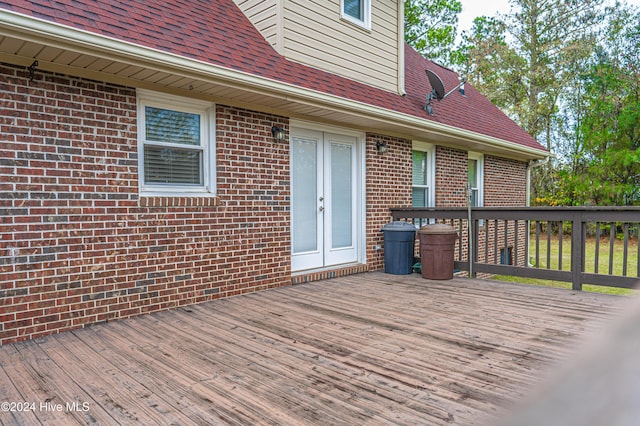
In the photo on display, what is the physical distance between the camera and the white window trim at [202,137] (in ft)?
15.0

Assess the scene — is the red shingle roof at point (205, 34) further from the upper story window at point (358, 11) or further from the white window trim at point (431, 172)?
the upper story window at point (358, 11)

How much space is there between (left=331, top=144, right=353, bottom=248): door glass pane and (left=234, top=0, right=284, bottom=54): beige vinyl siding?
1784 millimetres

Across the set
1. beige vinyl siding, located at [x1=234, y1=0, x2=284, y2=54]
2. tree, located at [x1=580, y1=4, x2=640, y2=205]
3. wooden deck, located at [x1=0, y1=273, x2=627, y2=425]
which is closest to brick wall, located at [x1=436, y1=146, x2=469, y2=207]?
wooden deck, located at [x1=0, y1=273, x2=627, y2=425]

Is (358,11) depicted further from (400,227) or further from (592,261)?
(592,261)

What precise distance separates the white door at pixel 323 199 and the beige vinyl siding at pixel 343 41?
3.57ft

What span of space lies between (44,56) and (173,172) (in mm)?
1640

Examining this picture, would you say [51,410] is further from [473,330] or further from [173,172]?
[473,330]

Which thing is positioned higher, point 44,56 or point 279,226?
point 44,56

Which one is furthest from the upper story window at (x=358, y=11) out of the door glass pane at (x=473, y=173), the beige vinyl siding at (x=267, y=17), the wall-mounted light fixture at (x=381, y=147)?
the door glass pane at (x=473, y=173)

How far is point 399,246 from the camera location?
22.0 feet

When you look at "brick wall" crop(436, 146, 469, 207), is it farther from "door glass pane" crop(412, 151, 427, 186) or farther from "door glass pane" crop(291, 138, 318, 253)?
"door glass pane" crop(291, 138, 318, 253)

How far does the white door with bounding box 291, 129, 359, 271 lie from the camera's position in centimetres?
618

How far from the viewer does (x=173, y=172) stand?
16.0ft

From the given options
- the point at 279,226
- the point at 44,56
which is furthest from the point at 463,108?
the point at 44,56
